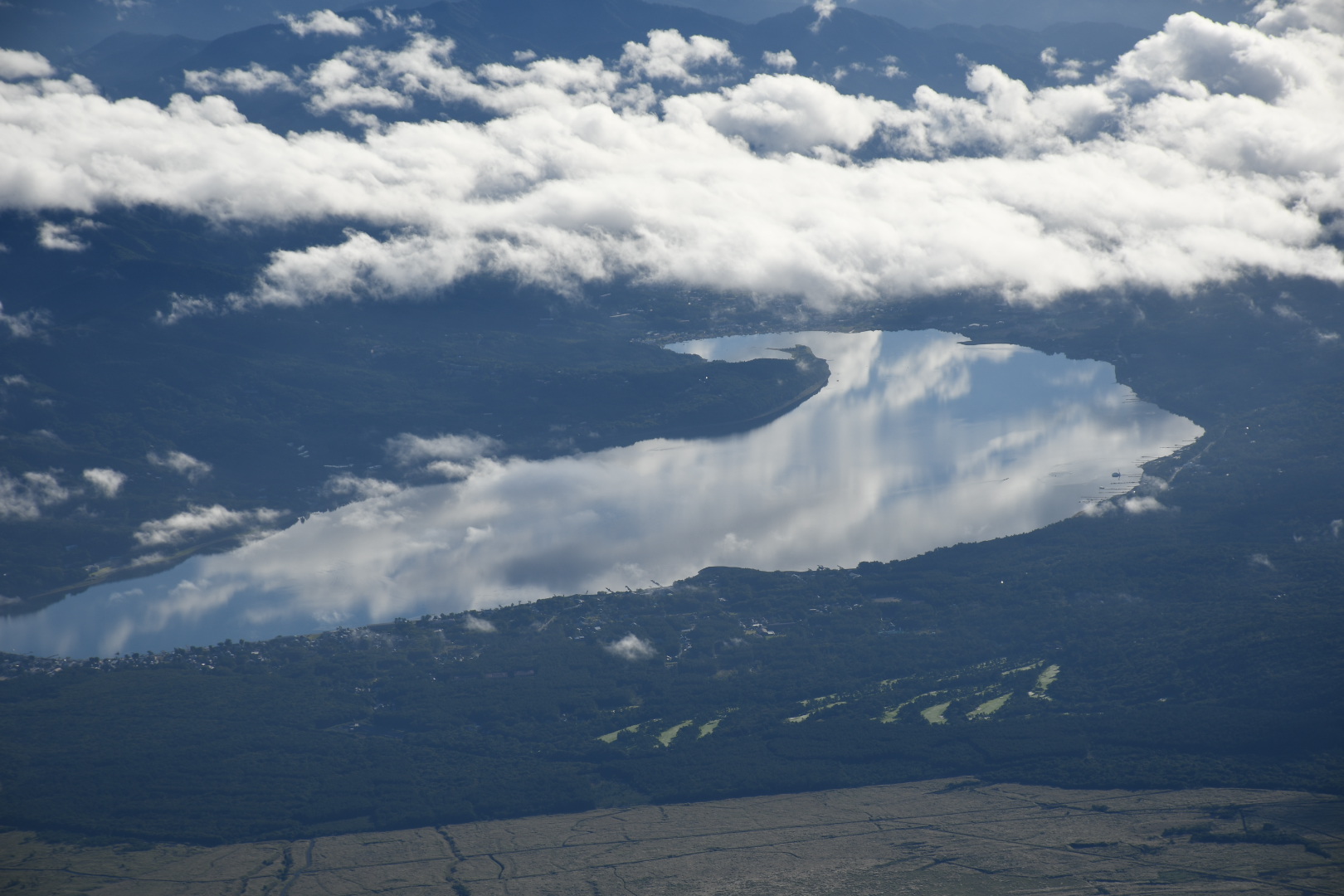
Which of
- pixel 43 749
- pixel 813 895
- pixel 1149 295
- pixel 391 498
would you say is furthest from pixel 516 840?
pixel 1149 295

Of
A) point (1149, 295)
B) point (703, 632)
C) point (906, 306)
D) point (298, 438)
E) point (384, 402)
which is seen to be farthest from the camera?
point (906, 306)

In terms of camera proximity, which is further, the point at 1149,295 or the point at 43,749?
the point at 1149,295

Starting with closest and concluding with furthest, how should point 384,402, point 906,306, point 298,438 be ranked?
point 298,438
point 384,402
point 906,306

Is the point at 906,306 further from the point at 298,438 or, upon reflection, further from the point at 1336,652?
the point at 1336,652

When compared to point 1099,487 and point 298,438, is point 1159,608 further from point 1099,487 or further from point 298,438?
point 298,438

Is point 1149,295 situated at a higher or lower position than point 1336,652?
higher

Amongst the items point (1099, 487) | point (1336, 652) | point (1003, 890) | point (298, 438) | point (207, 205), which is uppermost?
point (207, 205)
